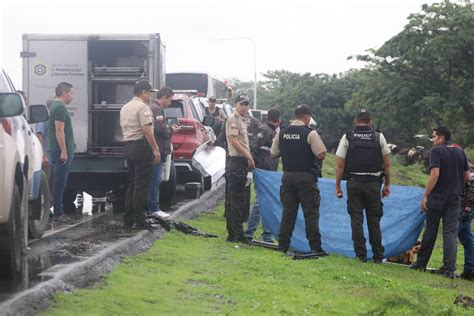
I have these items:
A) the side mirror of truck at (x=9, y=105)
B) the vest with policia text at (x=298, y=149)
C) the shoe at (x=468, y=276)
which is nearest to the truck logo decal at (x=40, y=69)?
the vest with policia text at (x=298, y=149)

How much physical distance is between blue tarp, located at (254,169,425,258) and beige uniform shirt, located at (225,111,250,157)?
3.17 ft

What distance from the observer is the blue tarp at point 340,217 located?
526 inches

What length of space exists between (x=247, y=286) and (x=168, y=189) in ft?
23.3

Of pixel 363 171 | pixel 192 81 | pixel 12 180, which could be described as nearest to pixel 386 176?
pixel 363 171

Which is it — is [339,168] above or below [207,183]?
above

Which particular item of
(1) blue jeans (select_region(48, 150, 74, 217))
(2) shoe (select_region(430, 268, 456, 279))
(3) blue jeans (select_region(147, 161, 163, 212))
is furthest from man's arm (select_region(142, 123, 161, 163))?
(2) shoe (select_region(430, 268, 456, 279))

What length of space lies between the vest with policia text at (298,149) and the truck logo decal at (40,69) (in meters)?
4.52

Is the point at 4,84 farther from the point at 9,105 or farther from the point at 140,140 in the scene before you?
the point at 140,140

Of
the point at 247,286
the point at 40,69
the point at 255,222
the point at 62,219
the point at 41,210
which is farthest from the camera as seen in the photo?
the point at 40,69

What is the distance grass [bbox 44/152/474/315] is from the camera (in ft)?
26.0

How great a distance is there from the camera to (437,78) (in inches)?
1609

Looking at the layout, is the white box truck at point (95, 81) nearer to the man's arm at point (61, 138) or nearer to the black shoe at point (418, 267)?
the man's arm at point (61, 138)

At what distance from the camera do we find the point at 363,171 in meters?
12.3

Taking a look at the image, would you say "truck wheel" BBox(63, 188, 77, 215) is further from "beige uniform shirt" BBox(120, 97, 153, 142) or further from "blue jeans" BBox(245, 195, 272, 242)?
"beige uniform shirt" BBox(120, 97, 153, 142)
